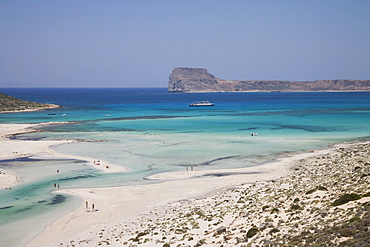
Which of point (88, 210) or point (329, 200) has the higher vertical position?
point (329, 200)

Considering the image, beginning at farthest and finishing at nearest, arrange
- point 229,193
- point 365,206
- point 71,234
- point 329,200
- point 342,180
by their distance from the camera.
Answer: point 229,193, point 342,180, point 71,234, point 329,200, point 365,206

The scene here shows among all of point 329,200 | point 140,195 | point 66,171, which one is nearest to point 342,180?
point 329,200

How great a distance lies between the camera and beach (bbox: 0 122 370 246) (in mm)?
20891

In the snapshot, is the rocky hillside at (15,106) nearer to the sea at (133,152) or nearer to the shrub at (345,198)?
the sea at (133,152)

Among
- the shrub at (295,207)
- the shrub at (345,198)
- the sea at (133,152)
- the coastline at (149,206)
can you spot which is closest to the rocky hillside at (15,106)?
the sea at (133,152)

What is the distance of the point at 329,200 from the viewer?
22500 millimetres

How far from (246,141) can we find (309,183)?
3170cm

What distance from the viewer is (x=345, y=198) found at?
2125cm

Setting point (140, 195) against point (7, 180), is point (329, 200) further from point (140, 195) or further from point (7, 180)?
point (7, 180)

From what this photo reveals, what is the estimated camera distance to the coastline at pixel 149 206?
74.4 feet

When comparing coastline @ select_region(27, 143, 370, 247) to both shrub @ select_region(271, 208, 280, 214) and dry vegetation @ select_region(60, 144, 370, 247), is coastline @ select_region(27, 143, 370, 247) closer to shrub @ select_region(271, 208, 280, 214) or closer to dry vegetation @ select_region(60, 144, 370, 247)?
dry vegetation @ select_region(60, 144, 370, 247)

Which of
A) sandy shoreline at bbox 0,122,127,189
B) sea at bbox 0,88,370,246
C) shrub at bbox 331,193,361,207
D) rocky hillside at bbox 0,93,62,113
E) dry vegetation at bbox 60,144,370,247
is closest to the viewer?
dry vegetation at bbox 60,144,370,247

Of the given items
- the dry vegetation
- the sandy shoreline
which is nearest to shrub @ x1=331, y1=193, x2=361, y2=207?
the dry vegetation

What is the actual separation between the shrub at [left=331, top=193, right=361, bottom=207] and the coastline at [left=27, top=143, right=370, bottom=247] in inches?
27.8
